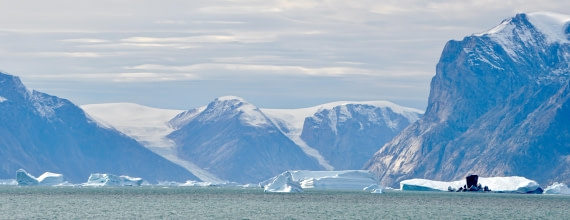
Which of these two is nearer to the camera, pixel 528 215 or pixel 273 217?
pixel 273 217

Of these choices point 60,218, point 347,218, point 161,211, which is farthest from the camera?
point 161,211

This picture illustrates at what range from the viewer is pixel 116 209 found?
192625mm

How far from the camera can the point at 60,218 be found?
16312cm

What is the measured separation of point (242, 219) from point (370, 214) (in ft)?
98.6

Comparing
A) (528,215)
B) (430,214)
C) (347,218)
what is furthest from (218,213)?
(528,215)

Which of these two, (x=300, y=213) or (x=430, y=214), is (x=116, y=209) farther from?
(x=430, y=214)

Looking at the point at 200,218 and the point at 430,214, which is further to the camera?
the point at 430,214

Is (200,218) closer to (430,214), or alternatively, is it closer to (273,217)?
(273,217)

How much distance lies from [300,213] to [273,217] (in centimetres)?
1350

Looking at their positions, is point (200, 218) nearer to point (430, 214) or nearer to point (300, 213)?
point (300, 213)

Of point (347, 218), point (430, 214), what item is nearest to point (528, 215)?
point (430, 214)

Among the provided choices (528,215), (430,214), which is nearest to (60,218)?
(430,214)

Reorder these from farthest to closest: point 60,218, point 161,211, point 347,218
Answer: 1. point 161,211
2. point 347,218
3. point 60,218

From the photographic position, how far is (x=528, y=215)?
648ft
